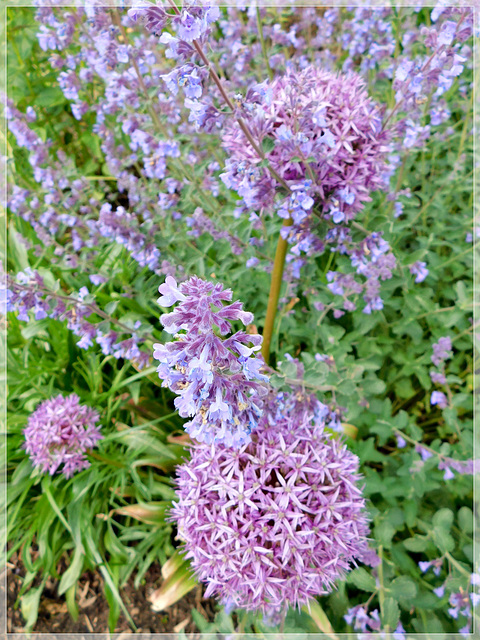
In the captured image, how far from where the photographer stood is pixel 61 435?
220 cm

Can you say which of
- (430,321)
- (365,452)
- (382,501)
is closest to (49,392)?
(365,452)

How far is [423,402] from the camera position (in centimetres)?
296

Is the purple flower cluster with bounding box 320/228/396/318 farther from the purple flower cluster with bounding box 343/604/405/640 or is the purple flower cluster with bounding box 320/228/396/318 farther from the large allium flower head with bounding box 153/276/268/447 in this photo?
the purple flower cluster with bounding box 343/604/405/640

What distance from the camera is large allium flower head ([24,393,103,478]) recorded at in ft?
7.05

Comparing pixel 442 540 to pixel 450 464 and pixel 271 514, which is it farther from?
pixel 271 514

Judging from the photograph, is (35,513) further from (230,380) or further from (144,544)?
(230,380)

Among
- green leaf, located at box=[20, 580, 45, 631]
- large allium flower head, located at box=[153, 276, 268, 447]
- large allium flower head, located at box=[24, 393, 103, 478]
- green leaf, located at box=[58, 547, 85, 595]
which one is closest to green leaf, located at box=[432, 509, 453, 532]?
large allium flower head, located at box=[153, 276, 268, 447]

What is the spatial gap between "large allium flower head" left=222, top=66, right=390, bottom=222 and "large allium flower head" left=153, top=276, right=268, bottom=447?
662 millimetres

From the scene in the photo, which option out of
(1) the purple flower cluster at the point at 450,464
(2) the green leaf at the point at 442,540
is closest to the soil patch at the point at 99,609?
(2) the green leaf at the point at 442,540

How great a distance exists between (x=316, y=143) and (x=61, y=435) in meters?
1.77

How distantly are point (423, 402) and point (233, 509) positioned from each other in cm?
187

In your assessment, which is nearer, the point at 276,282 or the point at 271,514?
the point at 271,514

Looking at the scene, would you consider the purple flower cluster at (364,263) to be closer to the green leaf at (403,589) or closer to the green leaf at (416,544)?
the green leaf at (416,544)

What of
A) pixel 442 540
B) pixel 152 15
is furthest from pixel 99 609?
pixel 152 15
